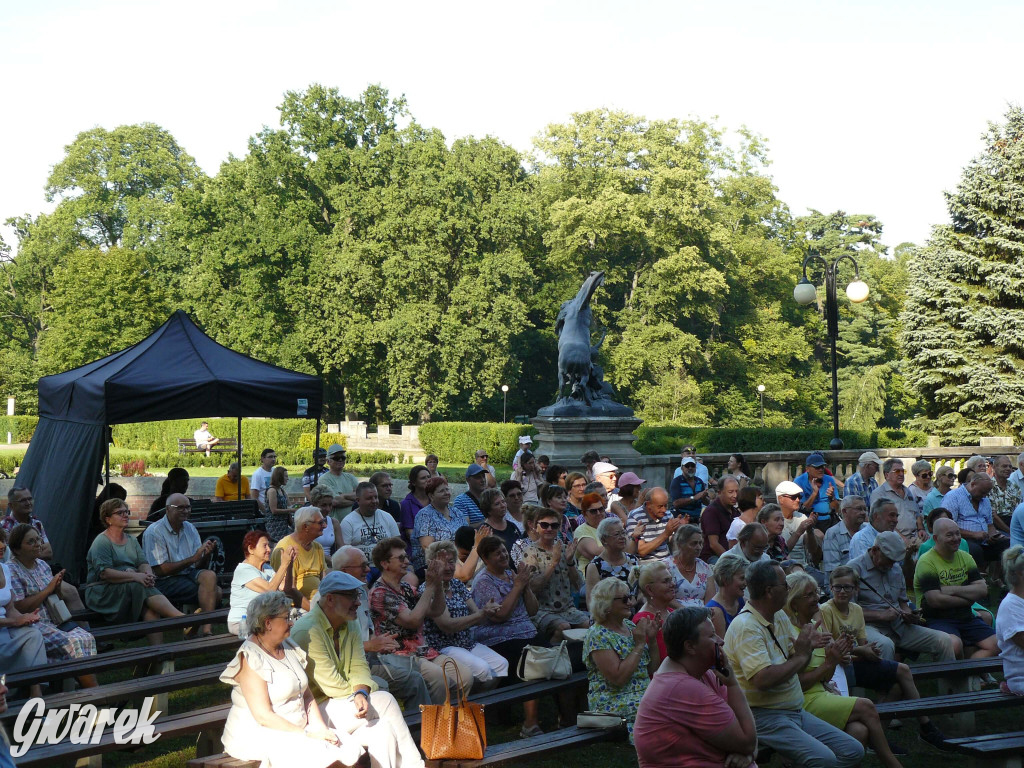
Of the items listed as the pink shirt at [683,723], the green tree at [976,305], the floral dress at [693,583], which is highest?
the green tree at [976,305]

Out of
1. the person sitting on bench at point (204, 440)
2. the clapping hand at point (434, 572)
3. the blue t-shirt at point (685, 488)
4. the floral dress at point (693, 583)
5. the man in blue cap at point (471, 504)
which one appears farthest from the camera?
the person sitting on bench at point (204, 440)

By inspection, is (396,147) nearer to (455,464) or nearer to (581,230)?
(581,230)

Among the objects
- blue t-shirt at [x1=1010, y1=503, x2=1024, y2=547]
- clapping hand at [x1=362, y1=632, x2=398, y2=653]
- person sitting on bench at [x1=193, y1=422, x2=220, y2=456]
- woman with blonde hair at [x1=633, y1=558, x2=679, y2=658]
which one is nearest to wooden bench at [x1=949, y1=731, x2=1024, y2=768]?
woman with blonde hair at [x1=633, y1=558, x2=679, y2=658]

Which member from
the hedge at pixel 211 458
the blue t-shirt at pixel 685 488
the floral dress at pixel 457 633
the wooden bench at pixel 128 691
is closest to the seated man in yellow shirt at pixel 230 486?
the blue t-shirt at pixel 685 488

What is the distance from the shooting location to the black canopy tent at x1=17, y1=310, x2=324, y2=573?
436 inches

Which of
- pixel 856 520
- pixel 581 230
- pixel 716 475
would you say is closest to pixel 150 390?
pixel 856 520

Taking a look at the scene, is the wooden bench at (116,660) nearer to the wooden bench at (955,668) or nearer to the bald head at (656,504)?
the bald head at (656,504)

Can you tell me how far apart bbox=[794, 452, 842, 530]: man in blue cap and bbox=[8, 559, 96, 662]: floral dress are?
7507 millimetres

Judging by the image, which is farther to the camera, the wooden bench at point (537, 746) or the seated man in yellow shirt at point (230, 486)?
the seated man in yellow shirt at point (230, 486)

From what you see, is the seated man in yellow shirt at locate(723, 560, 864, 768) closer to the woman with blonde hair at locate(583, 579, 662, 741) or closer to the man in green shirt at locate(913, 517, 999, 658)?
the woman with blonde hair at locate(583, 579, 662, 741)

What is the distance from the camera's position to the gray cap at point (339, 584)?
582 centimetres

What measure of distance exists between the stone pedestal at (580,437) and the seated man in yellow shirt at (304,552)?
11.6 metres

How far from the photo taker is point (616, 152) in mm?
47281

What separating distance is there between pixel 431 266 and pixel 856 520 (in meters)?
35.6
